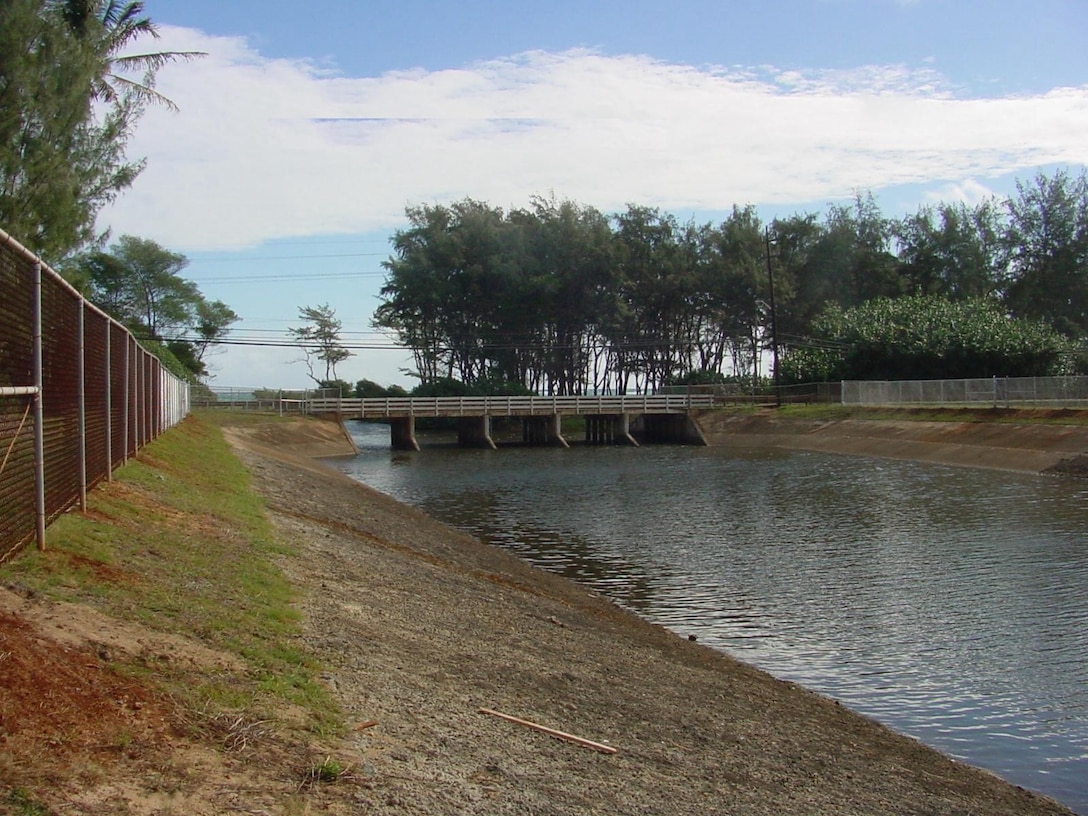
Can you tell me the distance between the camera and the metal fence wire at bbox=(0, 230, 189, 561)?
328 inches

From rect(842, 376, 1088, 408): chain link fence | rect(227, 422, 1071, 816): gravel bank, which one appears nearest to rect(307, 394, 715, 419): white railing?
rect(842, 376, 1088, 408): chain link fence

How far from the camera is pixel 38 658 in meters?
6.39

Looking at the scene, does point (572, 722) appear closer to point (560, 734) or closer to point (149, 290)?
point (560, 734)

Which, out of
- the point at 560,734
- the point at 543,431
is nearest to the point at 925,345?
the point at 543,431

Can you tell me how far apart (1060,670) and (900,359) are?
6401 cm

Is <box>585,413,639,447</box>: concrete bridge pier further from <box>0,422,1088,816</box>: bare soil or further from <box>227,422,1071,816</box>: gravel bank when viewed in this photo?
<box>0,422,1088,816</box>: bare soil

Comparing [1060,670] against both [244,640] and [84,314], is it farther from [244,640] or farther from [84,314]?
[84,314]

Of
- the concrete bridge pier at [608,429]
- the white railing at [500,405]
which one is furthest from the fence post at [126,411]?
the concrete bridge pier at [608,429]

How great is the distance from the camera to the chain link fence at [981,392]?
170ft

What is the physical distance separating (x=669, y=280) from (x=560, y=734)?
9185 cm

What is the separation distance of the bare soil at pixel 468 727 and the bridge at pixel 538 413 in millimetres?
63240

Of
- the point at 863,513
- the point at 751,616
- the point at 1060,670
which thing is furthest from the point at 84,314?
the point at 863,513

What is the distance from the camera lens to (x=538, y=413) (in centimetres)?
8012

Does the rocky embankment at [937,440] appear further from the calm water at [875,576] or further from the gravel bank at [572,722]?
the gravel bank at [572,722]
